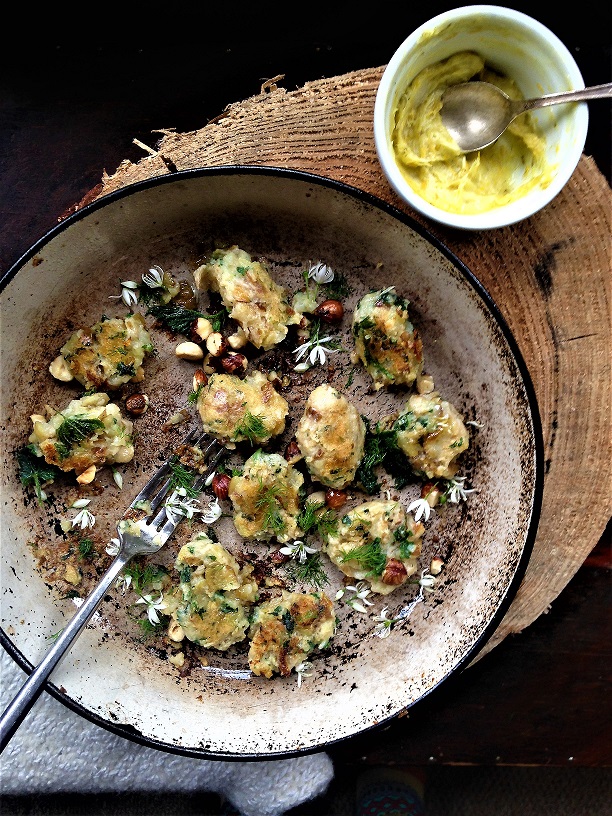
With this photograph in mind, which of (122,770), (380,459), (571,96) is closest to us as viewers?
(571,96)

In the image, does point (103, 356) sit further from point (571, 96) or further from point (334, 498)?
point (571, 96)

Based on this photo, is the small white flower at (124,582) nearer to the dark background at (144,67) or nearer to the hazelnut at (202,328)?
the hazelnut at (202,328)

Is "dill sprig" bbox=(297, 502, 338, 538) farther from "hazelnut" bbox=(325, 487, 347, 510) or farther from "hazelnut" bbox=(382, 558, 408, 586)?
"hazelnut" bbox=(382, 558, 408, 586)

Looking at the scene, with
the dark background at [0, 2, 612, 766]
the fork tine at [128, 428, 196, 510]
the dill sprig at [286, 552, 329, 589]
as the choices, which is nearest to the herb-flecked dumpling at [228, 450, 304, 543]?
the dill sprig at [286, 552, 329, 589]

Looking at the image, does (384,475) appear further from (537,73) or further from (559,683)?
(537,73)

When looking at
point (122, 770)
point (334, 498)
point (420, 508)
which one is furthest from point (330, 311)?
point (122, 770)

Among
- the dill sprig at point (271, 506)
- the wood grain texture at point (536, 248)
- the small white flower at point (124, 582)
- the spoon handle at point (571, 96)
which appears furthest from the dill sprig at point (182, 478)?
the spoon handle at point (571, 96)

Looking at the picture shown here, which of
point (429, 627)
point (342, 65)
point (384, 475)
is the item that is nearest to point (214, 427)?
point (384, 475)
